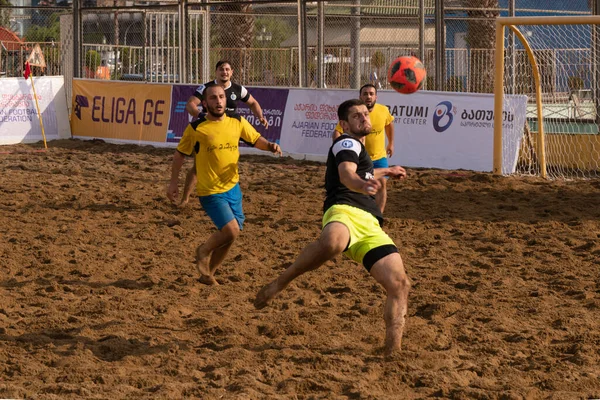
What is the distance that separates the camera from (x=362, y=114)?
5.92 m

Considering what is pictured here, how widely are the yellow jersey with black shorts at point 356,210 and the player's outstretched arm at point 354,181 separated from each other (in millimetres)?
55

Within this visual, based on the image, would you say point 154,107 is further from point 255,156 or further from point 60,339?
point 60,339

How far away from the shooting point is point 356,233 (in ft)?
19.1

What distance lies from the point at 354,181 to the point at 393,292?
2.53ft

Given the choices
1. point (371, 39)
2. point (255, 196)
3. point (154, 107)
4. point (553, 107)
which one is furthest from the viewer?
point (371, 39)

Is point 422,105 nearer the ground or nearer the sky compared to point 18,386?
nearer the sky

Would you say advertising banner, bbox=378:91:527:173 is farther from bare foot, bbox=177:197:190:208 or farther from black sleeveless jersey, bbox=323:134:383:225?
black sleeveless jersey, bbox=323:134:383:225

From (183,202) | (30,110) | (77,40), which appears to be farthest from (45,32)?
(183,202)

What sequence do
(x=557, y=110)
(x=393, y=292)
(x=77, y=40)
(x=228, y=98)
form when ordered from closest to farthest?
(x=393, y=292)
(x=228, y=98)
(x=557, y=110)
(x=77, y=40)

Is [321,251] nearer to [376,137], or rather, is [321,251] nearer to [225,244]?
[225,244]

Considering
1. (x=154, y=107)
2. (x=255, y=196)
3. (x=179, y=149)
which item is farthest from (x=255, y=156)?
(x=179, y=149)

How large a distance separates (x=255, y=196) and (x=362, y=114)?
6.76 meters

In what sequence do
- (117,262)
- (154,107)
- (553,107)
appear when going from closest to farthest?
1. (117,262)
2. (553,107)
3. (154,107)

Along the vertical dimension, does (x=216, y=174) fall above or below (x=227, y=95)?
below
